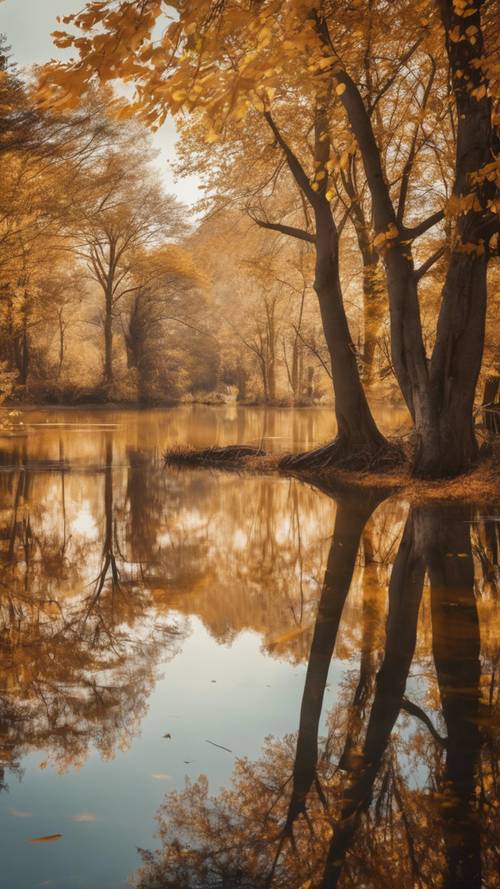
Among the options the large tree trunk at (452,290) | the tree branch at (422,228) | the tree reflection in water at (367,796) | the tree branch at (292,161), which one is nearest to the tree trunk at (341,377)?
the tree branch at (292,161)

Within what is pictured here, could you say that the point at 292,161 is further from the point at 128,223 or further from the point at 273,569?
the point at 128,223

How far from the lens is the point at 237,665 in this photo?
4.05 meters

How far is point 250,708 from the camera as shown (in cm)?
346

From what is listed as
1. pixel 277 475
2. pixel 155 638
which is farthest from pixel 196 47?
pixel 277 475

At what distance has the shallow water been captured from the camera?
2.39 meters

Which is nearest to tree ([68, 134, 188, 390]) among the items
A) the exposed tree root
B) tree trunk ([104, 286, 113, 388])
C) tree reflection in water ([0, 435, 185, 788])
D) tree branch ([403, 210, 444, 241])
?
tree trunk ([104, 286, 113, 388])

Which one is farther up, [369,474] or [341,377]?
[341,377]

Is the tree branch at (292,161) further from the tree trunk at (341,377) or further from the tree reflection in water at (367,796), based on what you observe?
the tree reflection in water at (367,796)

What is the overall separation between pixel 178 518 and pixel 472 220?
5.22m

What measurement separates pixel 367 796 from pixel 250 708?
2.94ft

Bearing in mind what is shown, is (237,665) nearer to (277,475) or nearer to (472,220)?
(472,220)

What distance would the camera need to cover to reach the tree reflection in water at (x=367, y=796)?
2.31 m

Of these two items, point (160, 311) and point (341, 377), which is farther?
point (160, 311)

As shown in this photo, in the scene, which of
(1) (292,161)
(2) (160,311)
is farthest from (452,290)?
(2) (160,311)
